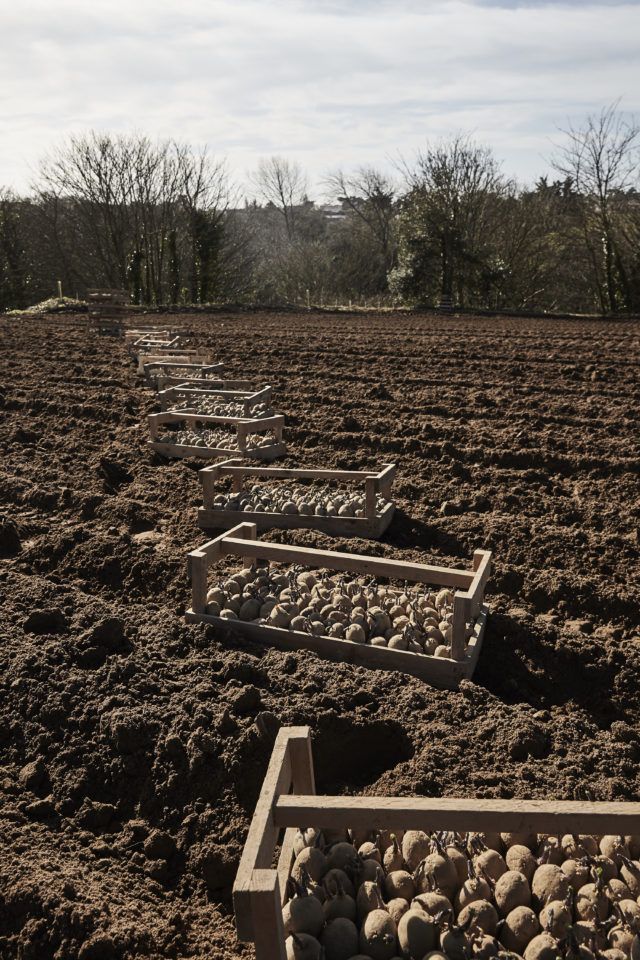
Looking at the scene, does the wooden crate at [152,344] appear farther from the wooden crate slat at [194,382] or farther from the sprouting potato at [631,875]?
the sprouting potato at [631,875]

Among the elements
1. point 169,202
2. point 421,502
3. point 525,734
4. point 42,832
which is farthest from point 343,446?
point 169,202

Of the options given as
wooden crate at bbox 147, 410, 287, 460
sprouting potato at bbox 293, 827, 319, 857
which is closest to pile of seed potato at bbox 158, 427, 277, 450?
wooden crate at bbox 147, 410, 287, 460

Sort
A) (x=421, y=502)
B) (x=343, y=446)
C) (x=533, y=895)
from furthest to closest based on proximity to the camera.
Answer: (x=343, y=446), (x=421, y=502), (x=533, y=895)

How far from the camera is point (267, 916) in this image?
7.16ft

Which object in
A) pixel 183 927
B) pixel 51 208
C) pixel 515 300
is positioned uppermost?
pixel 51 208

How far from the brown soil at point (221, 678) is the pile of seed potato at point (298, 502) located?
31cm

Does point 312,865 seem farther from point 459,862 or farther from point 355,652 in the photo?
point 355,652

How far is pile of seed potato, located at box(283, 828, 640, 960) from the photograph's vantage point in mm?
2338

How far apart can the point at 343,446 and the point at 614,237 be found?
25645 millimetres

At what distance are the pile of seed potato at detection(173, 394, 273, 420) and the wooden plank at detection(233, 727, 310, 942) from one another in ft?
21.8

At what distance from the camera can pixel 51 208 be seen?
128 ft

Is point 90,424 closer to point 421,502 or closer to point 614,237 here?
point 421,502

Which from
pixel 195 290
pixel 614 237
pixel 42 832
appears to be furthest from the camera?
pixel 195 290

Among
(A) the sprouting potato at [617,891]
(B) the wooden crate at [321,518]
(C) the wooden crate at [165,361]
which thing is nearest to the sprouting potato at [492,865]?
(A) the sprouting potato at [617,891]
